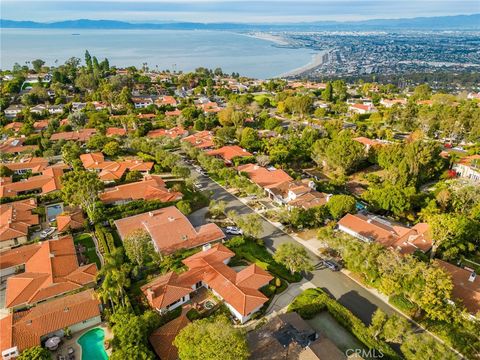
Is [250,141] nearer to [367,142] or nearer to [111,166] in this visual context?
[367,142]

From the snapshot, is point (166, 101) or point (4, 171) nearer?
point (4, 171)

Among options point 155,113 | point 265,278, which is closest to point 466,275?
point 265,278

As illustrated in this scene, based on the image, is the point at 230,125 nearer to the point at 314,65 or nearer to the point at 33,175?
the point at 33,175

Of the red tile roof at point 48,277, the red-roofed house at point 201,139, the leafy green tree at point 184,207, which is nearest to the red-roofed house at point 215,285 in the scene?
the red tile roof at point 48,277

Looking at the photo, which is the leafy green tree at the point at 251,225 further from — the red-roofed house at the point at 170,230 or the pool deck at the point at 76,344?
the pool deck at the point at 76,344

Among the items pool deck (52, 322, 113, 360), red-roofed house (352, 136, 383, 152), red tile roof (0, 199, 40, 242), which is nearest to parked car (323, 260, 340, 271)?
pool deck (52, 322, 113, 360)

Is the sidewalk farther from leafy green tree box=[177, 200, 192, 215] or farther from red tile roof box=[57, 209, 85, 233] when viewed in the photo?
red tile roof box=[57, 209, 85, 233]

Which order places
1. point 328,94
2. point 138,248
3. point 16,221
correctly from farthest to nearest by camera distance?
point 328,94 → point 16,221 → point 138,248

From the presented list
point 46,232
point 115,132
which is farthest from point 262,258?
point 115,132
